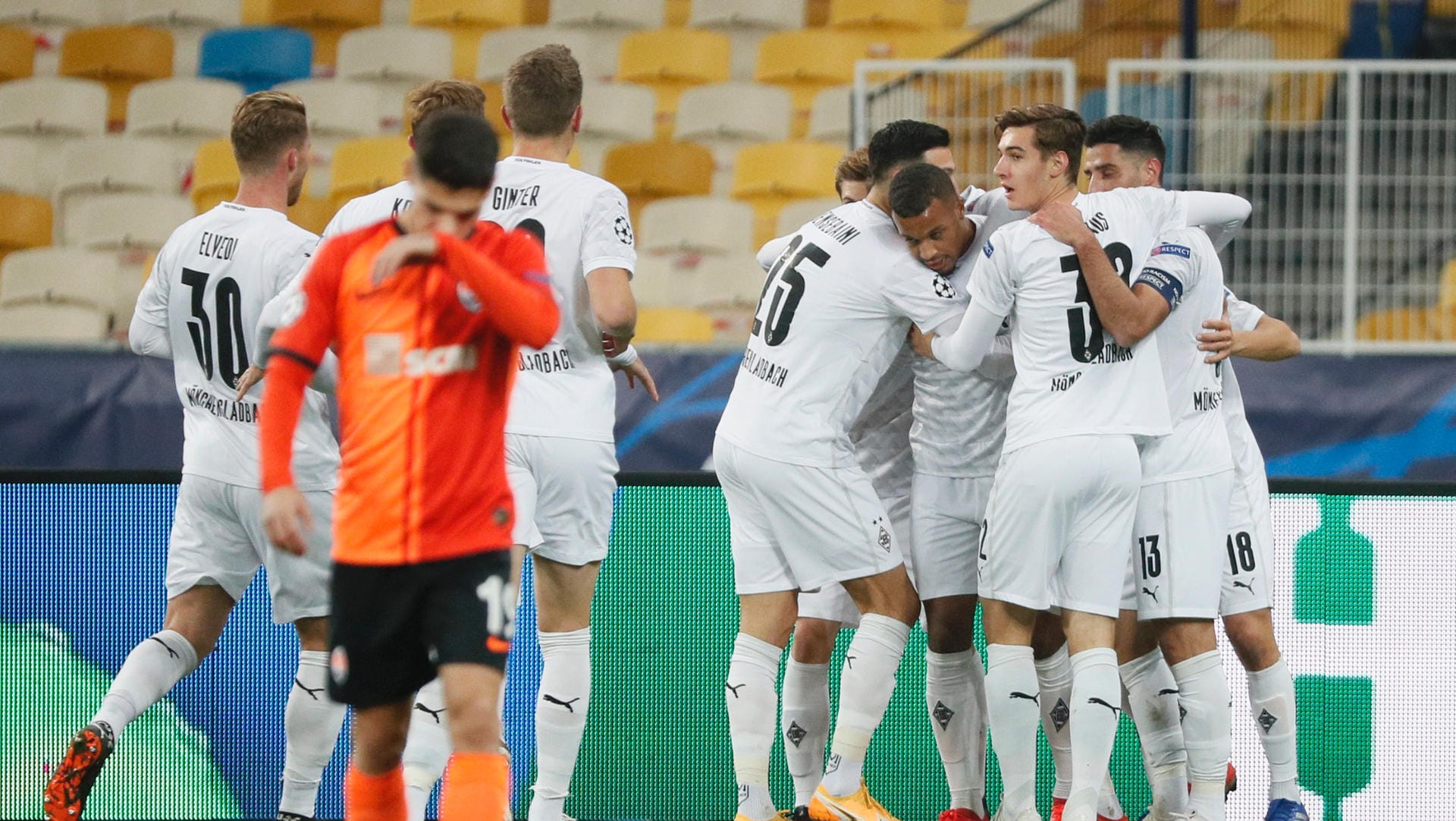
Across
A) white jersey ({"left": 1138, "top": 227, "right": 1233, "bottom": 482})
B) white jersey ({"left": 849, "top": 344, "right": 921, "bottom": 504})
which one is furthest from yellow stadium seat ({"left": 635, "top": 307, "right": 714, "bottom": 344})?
white jersey ({"left": 1138, "top": 227, "right": 1233, "bottom": 482})

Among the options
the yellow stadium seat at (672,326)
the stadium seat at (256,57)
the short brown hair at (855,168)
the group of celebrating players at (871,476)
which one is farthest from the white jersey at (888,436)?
the stadium seat at (256,57)

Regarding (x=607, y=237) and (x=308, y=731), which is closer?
(x=607, y=237)

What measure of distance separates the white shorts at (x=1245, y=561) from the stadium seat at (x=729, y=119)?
679cm

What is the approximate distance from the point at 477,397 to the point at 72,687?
3.00m

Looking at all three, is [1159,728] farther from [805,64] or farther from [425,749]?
[805,64]

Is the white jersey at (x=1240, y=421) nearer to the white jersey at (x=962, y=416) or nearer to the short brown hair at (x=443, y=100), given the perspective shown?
the white jersey at (x=962, y=416)

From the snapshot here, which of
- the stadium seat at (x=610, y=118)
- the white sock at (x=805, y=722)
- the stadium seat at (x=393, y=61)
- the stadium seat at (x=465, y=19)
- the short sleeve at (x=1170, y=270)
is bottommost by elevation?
the white sock at (x=805, y=722)

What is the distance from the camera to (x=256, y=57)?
12.0 m

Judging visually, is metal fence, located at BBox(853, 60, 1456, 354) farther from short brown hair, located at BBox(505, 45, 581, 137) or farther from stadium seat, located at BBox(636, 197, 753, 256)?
short brown hair, located at BBox(505, 45, 581, 137)

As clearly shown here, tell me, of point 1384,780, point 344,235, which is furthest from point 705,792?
point 344,235

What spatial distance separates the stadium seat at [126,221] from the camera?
10.4 metres

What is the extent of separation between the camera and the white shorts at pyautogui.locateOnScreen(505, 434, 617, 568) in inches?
189

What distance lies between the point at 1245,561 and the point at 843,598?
1.33m

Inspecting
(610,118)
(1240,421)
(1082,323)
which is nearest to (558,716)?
(1082,323)
